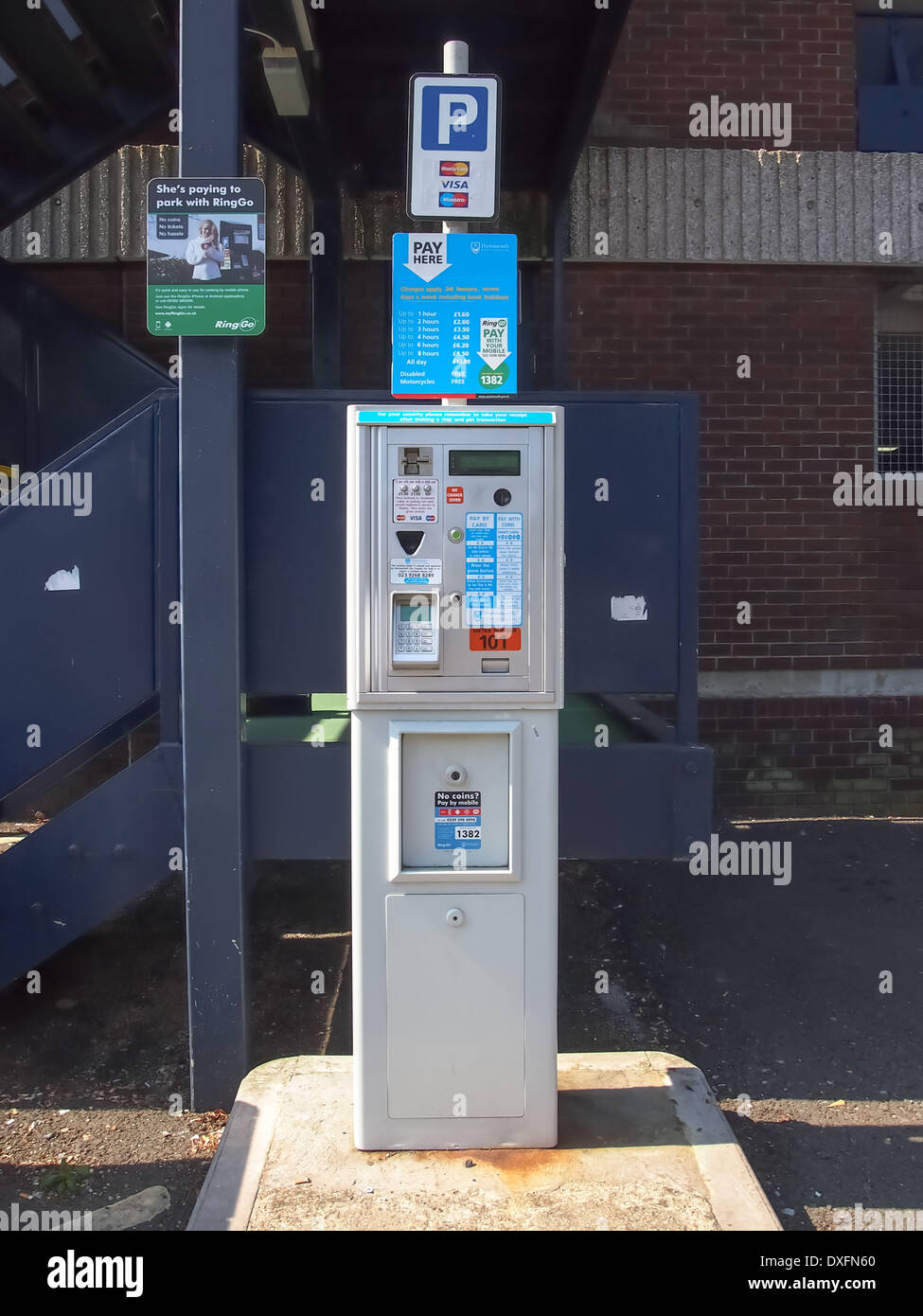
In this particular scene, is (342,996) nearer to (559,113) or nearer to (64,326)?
(64,326)

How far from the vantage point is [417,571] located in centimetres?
276

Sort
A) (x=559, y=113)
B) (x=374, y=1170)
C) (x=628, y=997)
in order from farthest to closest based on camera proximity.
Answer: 1. (x=559, y=113)
2. (x=628, y=997)
3. (x=374, y=1170)

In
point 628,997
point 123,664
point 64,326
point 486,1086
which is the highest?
point 64,326

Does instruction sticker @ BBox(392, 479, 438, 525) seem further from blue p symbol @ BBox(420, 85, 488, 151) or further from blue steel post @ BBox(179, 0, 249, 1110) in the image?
blue p symbol @ BBox(420, 85, 488, 151)

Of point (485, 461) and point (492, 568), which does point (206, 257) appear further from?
point (492, 568)

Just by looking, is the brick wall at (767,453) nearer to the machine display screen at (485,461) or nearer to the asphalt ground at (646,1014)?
the asphalt ground at (646,1014)

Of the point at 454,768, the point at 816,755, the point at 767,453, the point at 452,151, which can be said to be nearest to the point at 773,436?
the point at 767,453

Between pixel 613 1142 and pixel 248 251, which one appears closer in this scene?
pixel 613 1142

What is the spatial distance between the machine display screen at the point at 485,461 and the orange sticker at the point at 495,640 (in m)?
0.42

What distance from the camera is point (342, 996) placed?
4.60 meters

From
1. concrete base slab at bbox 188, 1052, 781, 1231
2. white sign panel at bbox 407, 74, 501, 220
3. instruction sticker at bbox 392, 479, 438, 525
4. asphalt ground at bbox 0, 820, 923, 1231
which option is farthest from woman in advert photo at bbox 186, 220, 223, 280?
asphalt ground at bbox 0, 820, 923, 1231

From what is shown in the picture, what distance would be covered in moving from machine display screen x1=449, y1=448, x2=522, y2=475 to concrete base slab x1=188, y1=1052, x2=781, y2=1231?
189 centimetres
